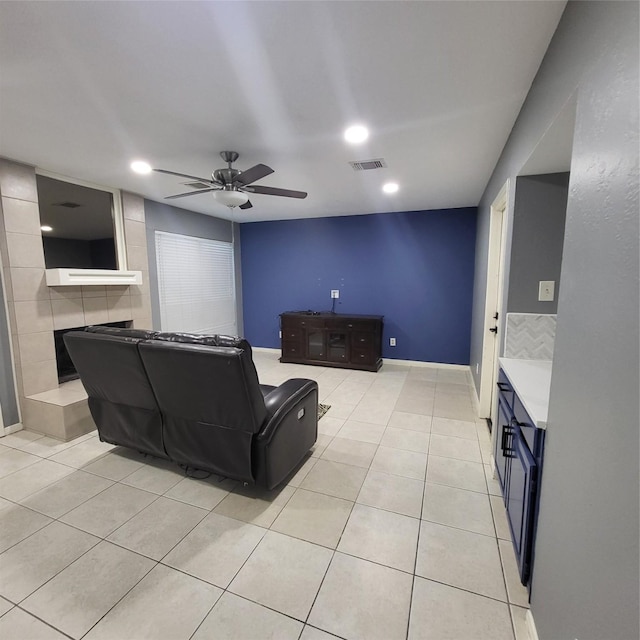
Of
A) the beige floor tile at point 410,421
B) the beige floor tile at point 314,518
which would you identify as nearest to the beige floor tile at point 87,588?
the beige floor tile at point 314,518

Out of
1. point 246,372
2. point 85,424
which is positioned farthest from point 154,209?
point 246,372

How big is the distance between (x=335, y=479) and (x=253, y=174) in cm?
233

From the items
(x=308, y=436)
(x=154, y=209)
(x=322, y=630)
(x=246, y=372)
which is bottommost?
(x=322, y=630)

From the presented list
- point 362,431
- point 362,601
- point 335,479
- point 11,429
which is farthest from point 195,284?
point 362,601

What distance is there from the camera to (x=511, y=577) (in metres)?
1.56

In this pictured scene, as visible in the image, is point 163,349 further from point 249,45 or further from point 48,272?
point 48,272

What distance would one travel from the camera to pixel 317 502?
82.0 inches

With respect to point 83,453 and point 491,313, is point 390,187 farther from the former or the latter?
point 83,453

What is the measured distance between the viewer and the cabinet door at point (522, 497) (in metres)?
1.37

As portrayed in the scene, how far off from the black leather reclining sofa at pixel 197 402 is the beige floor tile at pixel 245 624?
65 centimetres

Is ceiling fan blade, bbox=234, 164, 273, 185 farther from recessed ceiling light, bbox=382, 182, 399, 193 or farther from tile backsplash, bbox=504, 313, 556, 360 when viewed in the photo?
tile backsplash, bbox=504, 313, 556, 360

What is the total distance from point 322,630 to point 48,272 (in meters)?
3.57

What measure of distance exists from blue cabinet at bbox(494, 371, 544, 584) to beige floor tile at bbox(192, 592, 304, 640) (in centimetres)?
103

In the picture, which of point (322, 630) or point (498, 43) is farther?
point (498, 43)
